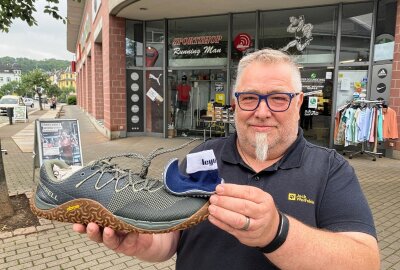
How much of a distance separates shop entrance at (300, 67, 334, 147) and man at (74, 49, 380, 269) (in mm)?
8734

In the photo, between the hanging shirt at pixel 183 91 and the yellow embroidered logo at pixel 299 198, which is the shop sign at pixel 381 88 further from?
the yellow embroidered logo at pixel 299 198

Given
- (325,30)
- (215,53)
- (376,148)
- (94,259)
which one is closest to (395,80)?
(376,148)

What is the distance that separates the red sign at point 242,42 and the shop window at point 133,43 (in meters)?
3.58

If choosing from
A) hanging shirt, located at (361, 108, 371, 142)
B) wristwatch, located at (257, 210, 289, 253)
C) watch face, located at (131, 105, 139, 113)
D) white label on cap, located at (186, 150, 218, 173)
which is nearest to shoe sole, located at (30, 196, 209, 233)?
white label on cap, located at (186, 150, 218, 173)

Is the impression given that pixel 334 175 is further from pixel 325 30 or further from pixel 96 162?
pixel 325 30

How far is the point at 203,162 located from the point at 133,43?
12304 millimetres

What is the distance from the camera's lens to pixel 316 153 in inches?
66.9

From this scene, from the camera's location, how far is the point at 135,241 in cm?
153

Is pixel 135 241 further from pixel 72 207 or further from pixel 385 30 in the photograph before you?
pixel 385 30

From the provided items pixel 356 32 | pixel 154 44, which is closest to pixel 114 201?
pixel 356 32

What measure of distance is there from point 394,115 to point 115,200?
866 centimetres

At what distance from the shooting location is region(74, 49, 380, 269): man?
42.5 inches

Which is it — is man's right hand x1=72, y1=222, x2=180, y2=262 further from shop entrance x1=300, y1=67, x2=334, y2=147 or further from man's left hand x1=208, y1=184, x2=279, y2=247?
shop entrance x1=300, y1=67, x2=334, y2=147

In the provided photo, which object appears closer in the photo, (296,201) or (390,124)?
(296,201)
